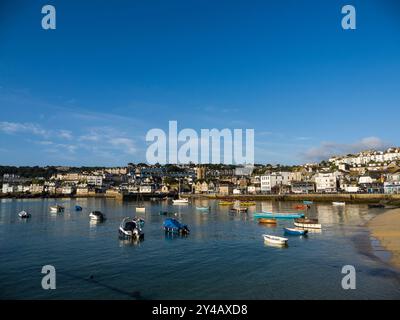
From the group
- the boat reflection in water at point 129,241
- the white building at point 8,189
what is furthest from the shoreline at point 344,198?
the white building at point 8,189

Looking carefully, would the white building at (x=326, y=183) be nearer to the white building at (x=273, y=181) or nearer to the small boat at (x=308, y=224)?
the white building at (x=273, y=181)

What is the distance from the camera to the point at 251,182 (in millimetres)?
140500

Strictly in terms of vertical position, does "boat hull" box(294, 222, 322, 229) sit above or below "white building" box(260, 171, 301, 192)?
below

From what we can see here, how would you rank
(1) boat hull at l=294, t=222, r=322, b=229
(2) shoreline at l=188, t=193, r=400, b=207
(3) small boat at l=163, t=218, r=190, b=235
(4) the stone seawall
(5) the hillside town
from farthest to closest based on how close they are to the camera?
(5) the hillside town
(4) the stone seawall
(2) shoreline at l=188, t=193, r=400, b=207
(1) boat hull at l=294, t=222, r=322, b=229
(3) small boat at l=163, t=218, r=190, b=235

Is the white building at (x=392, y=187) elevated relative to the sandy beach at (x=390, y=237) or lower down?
elevated

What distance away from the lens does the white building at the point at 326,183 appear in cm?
10288

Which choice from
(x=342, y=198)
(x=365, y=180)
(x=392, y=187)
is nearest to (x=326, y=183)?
(x=365, y=180)

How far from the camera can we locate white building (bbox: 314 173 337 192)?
103 meters

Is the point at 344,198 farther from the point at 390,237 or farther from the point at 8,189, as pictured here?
the point at 8,189

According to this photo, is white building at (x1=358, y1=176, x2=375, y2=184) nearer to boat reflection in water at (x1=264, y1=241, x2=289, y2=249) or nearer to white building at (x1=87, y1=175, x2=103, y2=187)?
boat reflection in water at (x1=264, y1=241, x2=289, y2=249)

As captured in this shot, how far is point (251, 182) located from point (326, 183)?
132ft

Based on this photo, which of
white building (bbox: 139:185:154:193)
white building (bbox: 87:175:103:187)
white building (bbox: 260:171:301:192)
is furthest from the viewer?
white building (bbox: 87:175:103:187)

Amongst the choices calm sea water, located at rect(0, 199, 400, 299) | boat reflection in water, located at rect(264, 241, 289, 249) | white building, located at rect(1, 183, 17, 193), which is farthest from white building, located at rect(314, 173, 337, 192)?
A: white building, located at rect(1, 183, 17, 193)
